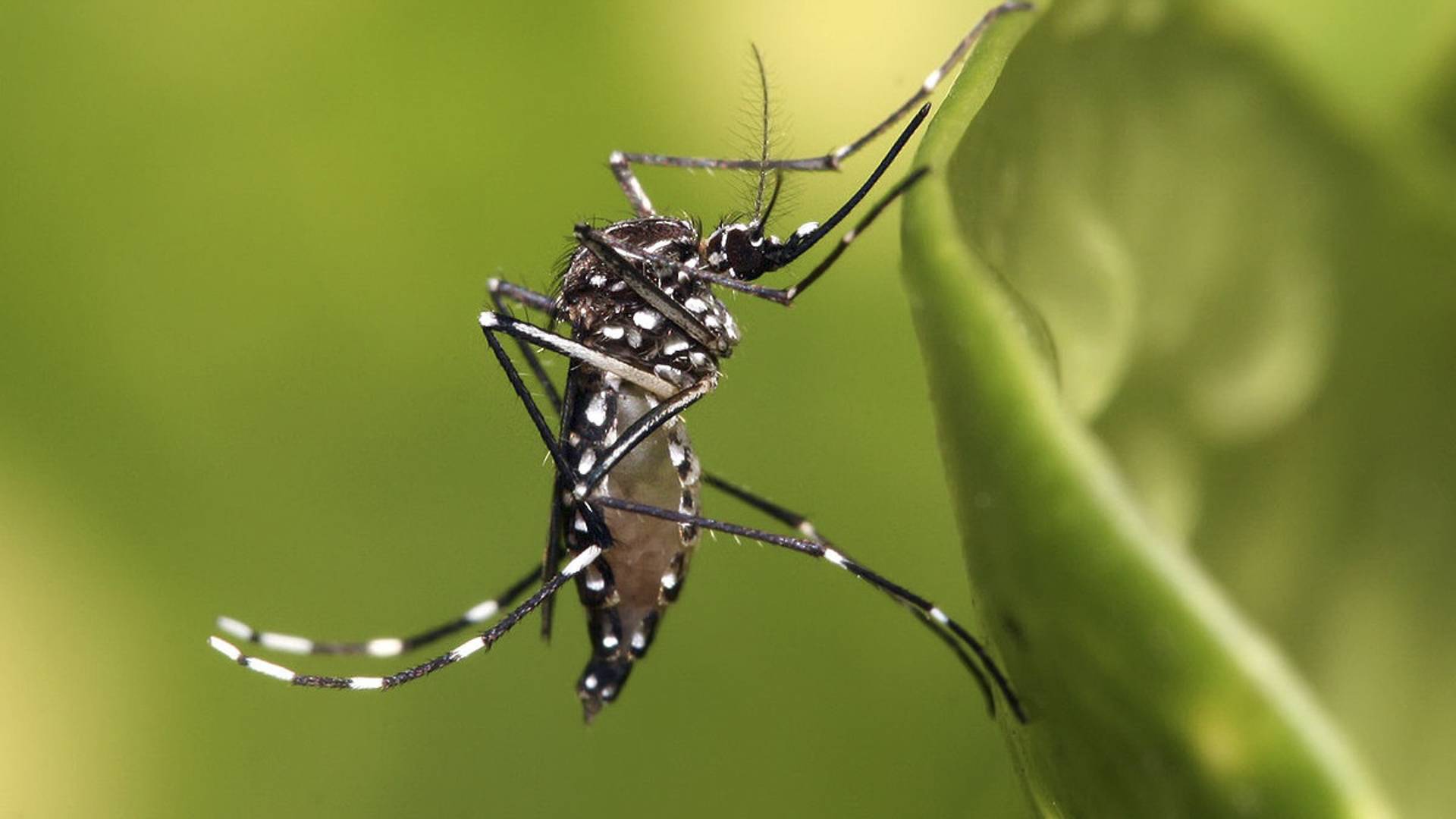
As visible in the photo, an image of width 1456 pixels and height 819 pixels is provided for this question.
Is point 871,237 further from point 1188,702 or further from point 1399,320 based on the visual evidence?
point 1188,702

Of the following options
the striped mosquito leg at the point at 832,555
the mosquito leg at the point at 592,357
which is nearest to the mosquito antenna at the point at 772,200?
the mosquito leg at the point at 592,357

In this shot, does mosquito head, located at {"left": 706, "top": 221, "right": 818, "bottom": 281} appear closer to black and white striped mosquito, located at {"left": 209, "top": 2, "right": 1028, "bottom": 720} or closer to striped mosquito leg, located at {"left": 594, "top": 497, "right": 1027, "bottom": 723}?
black and white striped mosquito, located at {"left": 209, "top": 2, "right": 1028, "bottom": 720}

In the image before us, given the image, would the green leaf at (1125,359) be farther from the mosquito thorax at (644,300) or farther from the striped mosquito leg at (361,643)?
the mosquito thorax at (644,300)

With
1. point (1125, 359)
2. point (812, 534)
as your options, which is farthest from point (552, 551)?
point (1125, 359)

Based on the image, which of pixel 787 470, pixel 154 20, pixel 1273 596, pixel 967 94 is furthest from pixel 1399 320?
pixel 154 20

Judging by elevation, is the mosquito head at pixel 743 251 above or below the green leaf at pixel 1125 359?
above

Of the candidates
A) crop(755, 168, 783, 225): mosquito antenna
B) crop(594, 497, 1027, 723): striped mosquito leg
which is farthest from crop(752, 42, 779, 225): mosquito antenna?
crop(594, 497, 1027, 723): striped mosquito leg
